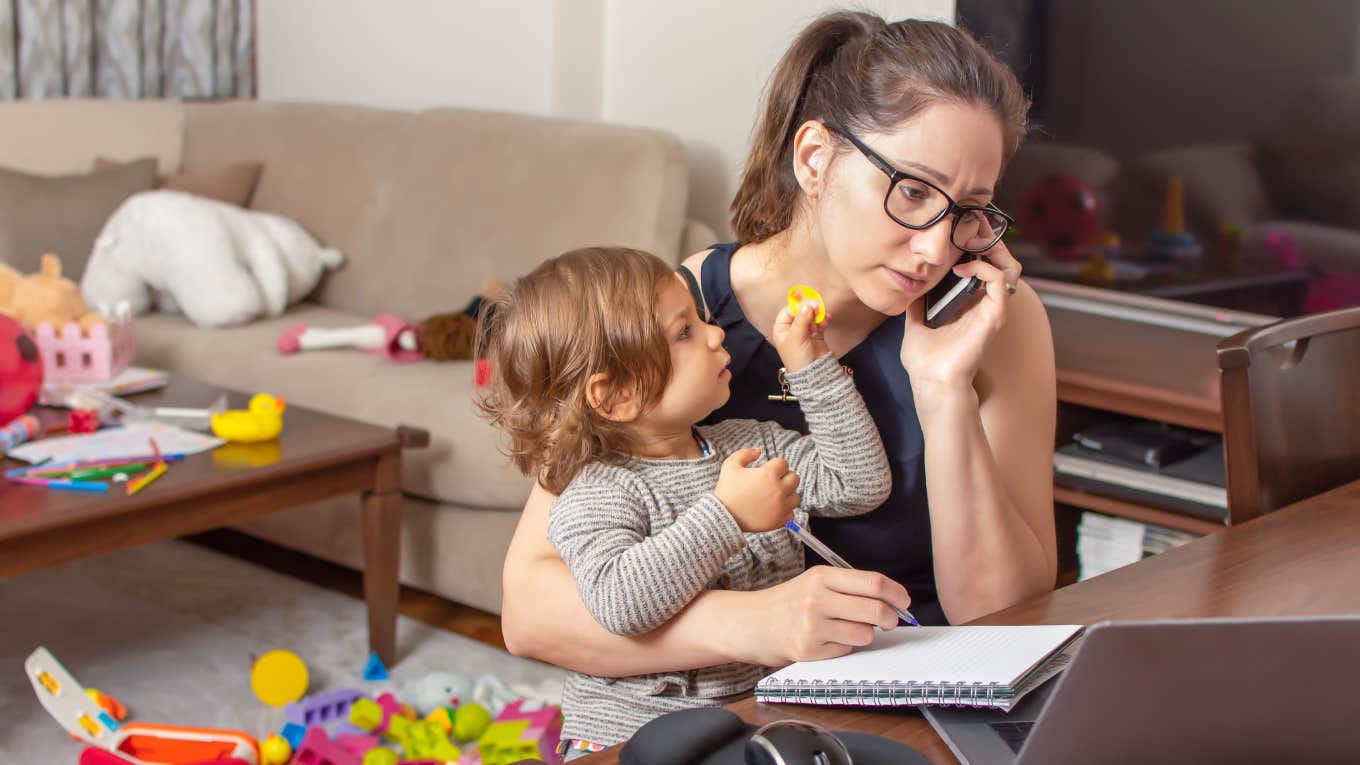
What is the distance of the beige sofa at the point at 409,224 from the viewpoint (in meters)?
2.63

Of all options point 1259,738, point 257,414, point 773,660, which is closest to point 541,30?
point 257,414

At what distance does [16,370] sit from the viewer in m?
2.18

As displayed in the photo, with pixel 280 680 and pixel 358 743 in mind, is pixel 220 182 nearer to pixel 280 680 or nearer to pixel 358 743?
pixel 280 680

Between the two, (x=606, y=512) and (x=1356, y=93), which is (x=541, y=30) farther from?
(x=606, y=512)

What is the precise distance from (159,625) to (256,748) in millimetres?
741

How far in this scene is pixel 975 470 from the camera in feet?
3.86

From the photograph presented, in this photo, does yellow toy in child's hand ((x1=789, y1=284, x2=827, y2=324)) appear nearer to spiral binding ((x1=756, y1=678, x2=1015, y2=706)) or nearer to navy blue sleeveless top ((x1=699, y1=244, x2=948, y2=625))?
navy blue sleeveless top ((x1=699, y1=244, x2=948, y2=625))

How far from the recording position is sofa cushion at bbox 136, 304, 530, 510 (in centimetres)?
255

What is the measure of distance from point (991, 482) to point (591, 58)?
8.86 ft

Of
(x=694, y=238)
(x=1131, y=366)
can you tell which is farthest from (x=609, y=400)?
(x=694, y=238)

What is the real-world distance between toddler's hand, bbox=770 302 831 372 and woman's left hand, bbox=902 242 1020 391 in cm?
9

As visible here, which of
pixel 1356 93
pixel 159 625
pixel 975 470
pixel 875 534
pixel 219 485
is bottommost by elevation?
pixel 159 625

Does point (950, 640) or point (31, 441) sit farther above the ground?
point (950, 640)

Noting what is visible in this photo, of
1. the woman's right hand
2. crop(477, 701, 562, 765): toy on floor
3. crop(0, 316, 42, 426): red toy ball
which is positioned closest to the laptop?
the woman's right hand
